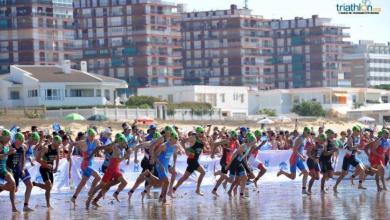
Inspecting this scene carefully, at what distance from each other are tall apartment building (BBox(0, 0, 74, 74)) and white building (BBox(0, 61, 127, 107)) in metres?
22.2

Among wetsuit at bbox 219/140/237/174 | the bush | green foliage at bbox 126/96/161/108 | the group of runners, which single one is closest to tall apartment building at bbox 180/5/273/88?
the bush

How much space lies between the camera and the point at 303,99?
124750 mm

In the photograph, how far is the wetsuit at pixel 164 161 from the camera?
72.6 ft

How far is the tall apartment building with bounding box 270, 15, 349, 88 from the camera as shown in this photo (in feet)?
564

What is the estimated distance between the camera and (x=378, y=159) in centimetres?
2622

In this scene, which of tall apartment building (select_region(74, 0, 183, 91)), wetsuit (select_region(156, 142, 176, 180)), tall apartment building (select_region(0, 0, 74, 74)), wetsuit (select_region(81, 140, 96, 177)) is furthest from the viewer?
tall apartment building (select_region(74, 0, 183, 91))

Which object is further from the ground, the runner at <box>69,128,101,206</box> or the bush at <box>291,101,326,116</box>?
the runner at <box>69,128,101,206</box>

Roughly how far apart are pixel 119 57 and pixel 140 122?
242 feet

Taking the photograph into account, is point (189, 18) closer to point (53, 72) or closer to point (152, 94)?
point (152, 94)

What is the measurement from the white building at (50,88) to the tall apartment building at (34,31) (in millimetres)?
22198

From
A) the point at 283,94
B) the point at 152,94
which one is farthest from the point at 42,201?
the point at 283,94

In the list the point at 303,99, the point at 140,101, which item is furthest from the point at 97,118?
the point at 303,99

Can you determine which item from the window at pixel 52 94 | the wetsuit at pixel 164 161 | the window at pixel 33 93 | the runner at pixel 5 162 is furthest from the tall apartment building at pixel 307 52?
the runner at pixel 5 162

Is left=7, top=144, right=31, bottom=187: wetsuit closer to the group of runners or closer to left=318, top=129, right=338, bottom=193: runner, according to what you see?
the group of runners
